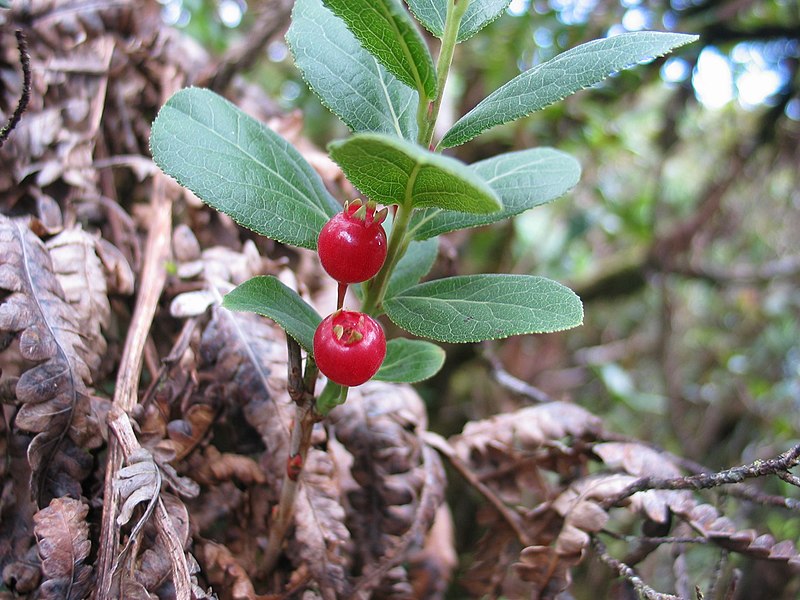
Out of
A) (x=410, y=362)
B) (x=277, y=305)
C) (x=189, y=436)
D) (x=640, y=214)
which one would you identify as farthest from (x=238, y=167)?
(x=640, y=214)

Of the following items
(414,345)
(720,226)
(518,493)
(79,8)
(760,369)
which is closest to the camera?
(414,345)

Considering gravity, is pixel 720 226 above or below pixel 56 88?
below

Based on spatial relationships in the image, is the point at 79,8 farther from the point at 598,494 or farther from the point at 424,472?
the point at 598,494

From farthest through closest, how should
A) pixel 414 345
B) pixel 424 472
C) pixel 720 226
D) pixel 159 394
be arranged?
pixel 720 226
pixel 424 472
pixel 159 394
pixel 414 345

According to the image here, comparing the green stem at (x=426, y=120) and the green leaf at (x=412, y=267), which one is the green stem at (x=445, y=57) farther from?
the green leaf at (x=412, y=267)

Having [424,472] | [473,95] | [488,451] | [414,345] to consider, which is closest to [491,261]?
[473,95]

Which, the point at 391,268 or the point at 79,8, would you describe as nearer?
the point at 391,268

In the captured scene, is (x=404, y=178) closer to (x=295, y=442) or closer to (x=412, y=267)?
(x=412, y=267)
